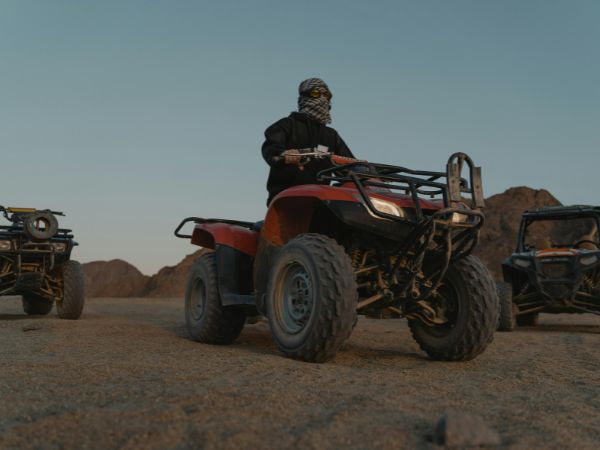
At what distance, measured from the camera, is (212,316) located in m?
5.45

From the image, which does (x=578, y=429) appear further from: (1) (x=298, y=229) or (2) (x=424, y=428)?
(1) (x=298, y=229)

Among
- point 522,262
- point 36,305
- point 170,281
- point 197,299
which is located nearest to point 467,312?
point 197,299

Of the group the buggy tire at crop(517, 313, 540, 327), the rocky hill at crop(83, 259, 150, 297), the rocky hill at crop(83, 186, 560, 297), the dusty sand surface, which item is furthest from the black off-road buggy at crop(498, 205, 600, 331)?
the rocky hill at crop(83, 259, 150, 297)

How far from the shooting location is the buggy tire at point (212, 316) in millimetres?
5469

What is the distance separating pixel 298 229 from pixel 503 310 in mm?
5209

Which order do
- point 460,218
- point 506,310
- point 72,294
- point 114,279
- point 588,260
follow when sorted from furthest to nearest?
point 114,279
point 72,294
point 506,310
point 588,260
point 460,218

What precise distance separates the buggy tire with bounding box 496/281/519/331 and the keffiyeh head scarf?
15.4ft

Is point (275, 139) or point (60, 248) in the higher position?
point (275, 139)

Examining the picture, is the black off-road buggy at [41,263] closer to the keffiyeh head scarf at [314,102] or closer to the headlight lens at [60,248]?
the headlight lens at [60,248]

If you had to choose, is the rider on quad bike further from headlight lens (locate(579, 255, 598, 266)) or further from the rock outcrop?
the rock outcrop

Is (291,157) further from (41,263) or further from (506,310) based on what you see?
(41,263)

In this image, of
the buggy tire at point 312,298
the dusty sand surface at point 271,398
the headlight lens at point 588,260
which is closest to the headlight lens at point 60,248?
the dusty sand surface at point 271,398

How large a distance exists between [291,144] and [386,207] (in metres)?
1.53

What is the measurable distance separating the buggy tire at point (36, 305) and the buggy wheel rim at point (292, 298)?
7.82 m
